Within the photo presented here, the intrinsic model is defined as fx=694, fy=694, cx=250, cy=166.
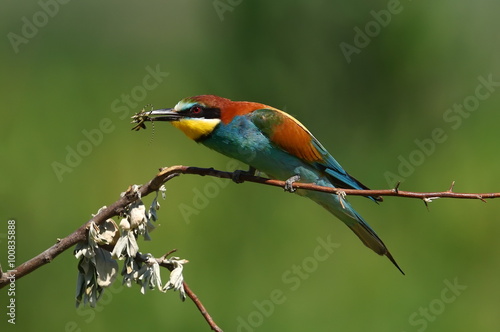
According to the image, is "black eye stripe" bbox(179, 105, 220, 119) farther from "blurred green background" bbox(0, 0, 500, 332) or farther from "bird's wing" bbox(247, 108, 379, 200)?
"blurred green background" bbox(0, 0, 500, 332)

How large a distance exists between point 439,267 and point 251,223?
31.1 inches

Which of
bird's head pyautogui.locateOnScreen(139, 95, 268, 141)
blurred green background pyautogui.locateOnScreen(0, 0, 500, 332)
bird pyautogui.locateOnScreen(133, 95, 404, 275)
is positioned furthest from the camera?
blurred green background pyautogui.locateOnScreen(0, 0, 500, 332)

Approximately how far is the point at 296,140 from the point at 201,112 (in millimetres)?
409

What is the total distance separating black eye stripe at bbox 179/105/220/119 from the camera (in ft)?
5.75

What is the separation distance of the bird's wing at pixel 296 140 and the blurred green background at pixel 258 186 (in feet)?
2.08

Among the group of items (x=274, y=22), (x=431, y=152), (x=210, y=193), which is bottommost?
(x=431, y=152)

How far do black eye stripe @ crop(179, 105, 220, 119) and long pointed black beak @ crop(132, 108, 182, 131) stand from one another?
3 cm

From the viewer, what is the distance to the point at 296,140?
6.95 ft

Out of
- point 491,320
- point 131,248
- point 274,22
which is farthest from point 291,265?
point 131,248

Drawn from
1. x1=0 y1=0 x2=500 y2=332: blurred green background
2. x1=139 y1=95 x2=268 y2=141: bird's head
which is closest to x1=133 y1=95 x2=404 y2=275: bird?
x1=139 y1=95 x2=268 y2=141: bird's head

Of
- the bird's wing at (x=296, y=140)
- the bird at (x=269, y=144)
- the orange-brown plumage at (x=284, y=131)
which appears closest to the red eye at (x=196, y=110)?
the bird at (x=269, y=144)

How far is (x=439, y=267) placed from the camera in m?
2.84

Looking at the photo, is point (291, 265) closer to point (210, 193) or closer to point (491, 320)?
point (210, 193)

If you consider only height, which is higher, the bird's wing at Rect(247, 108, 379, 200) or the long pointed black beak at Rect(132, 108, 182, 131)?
the long pointed black beak at Rect(132, 108, 182, 131)
